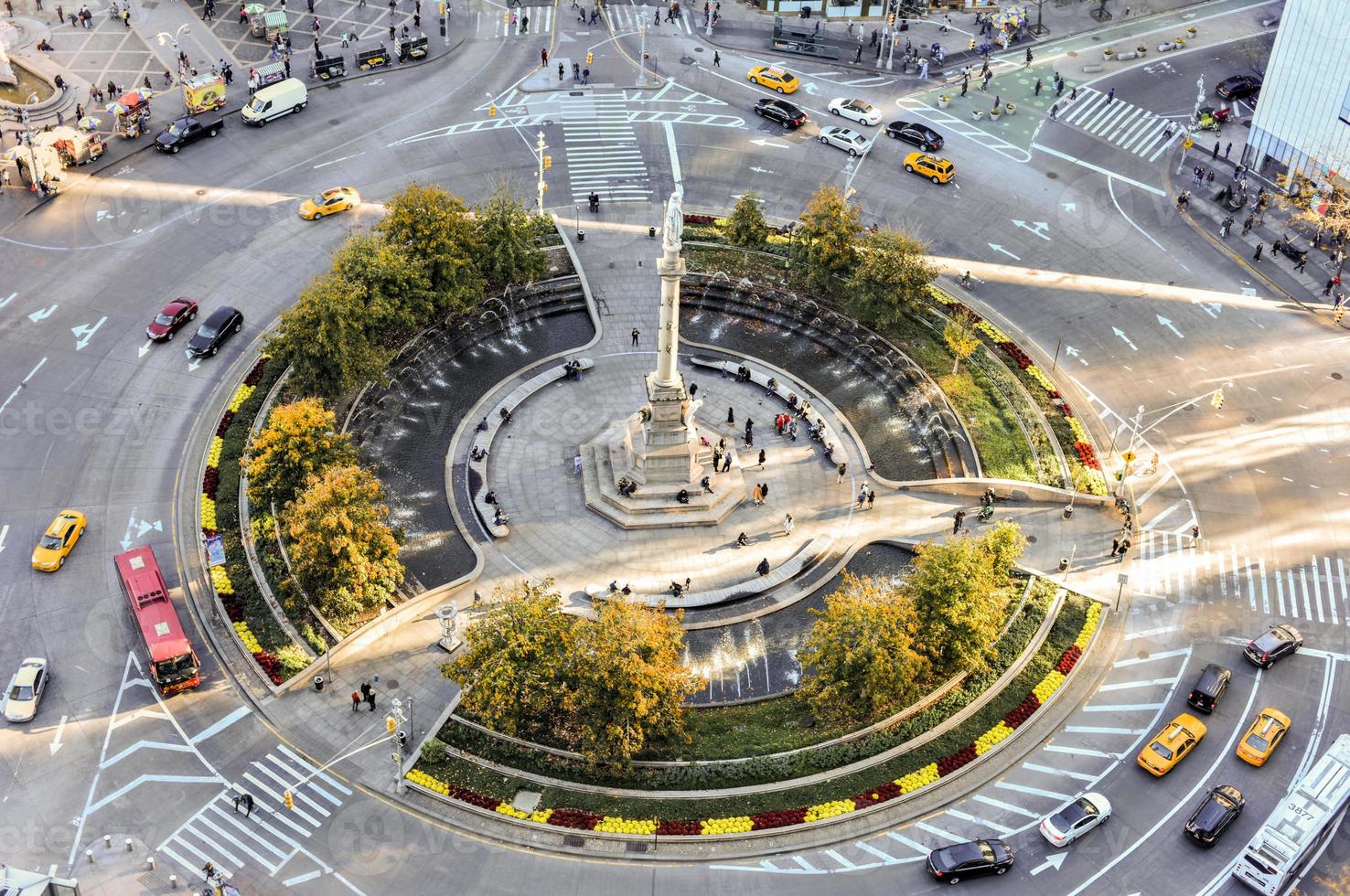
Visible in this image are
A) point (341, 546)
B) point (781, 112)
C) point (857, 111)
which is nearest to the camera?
point (341, 546)

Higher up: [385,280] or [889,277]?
[889,277]

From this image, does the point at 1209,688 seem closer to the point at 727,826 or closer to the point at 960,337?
the point at 727,826

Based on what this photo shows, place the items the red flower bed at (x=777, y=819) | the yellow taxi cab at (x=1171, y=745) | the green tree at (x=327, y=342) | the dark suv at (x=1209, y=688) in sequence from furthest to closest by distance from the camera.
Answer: the green tree at (x=327, y=342) → the dark suv at (x=1209, y=688) → the yellow taxi cab at (x=1171, y=745) → the red flower bed at (x=777, y=819)

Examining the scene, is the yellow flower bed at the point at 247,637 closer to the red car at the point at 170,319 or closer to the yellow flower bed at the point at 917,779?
the red car at the point at 170,319

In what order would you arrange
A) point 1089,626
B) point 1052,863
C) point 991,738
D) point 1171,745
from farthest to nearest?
point 1089,626 → point 991,738 → point 1171,745 → point 1052,863

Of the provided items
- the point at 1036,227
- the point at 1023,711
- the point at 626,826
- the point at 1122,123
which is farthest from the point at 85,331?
the point at 1122,123

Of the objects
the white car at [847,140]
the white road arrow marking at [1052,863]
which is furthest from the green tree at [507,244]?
the white road arrow marking at [1052,863]
